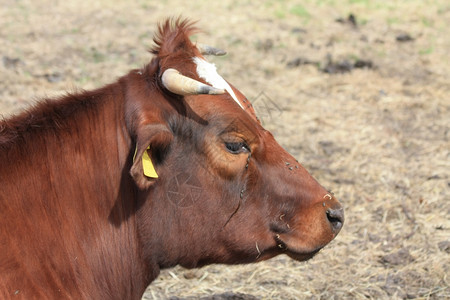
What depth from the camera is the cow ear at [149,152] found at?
2777mm

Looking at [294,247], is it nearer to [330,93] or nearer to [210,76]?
[210,76]

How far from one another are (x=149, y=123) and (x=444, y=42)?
33.0ft

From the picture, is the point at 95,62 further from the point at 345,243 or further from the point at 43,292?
the point at 43,292

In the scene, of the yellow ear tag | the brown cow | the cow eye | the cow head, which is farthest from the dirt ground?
the cow eye

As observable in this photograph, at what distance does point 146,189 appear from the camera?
303 centimetres

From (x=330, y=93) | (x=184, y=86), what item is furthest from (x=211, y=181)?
(x=330, y=93)

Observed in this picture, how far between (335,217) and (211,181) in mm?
745

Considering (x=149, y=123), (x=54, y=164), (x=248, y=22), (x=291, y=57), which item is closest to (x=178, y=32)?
(x=149, y=123)

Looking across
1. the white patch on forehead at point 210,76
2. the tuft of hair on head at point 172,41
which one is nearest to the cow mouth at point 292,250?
the white patch on forehead at point 210,76

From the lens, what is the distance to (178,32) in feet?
11.3

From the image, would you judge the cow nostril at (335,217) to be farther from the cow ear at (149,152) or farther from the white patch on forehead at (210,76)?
the cow ear at (149,152)

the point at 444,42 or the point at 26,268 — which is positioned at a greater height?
the point at 26,268

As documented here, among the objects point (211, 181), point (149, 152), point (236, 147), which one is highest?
point (149, 152)

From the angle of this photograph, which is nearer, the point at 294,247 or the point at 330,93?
the point at 294,247
